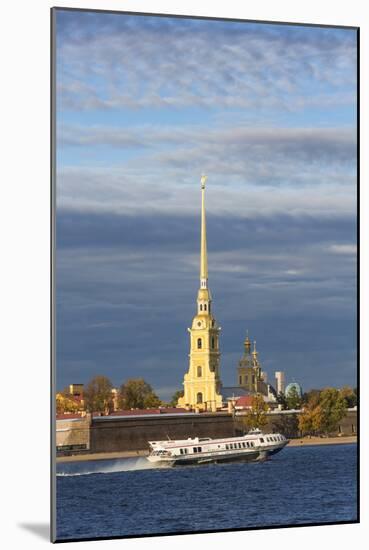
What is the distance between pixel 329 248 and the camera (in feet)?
51.6

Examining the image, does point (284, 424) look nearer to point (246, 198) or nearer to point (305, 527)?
point (305, 527)

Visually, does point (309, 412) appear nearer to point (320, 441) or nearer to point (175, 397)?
point (320, 441)

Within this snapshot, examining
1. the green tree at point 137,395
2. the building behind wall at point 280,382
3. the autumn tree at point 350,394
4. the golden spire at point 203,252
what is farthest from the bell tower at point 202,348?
the autumn tree at point 350,394

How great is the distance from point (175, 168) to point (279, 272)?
4.18ft

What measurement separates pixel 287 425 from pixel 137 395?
60.9 inches

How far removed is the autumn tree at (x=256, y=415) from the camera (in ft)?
52.4

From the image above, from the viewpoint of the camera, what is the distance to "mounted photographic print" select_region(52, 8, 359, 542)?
48.8 ft

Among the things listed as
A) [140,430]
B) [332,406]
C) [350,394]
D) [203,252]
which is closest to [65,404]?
[140,430]

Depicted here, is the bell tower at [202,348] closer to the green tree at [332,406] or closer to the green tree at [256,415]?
the green tree at [256,415]

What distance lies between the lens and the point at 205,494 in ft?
50.3

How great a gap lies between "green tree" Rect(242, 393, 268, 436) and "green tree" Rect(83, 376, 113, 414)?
4.33 feet

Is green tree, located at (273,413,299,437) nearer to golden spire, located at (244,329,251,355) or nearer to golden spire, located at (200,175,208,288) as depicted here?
golden spire, located at (244,329,251,355)

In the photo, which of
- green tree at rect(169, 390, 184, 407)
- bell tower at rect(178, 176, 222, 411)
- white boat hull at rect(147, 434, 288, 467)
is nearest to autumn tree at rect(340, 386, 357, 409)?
white boat hull at rect(147, 434, 288, 467)

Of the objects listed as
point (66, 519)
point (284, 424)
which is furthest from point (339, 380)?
point (66, 519)
